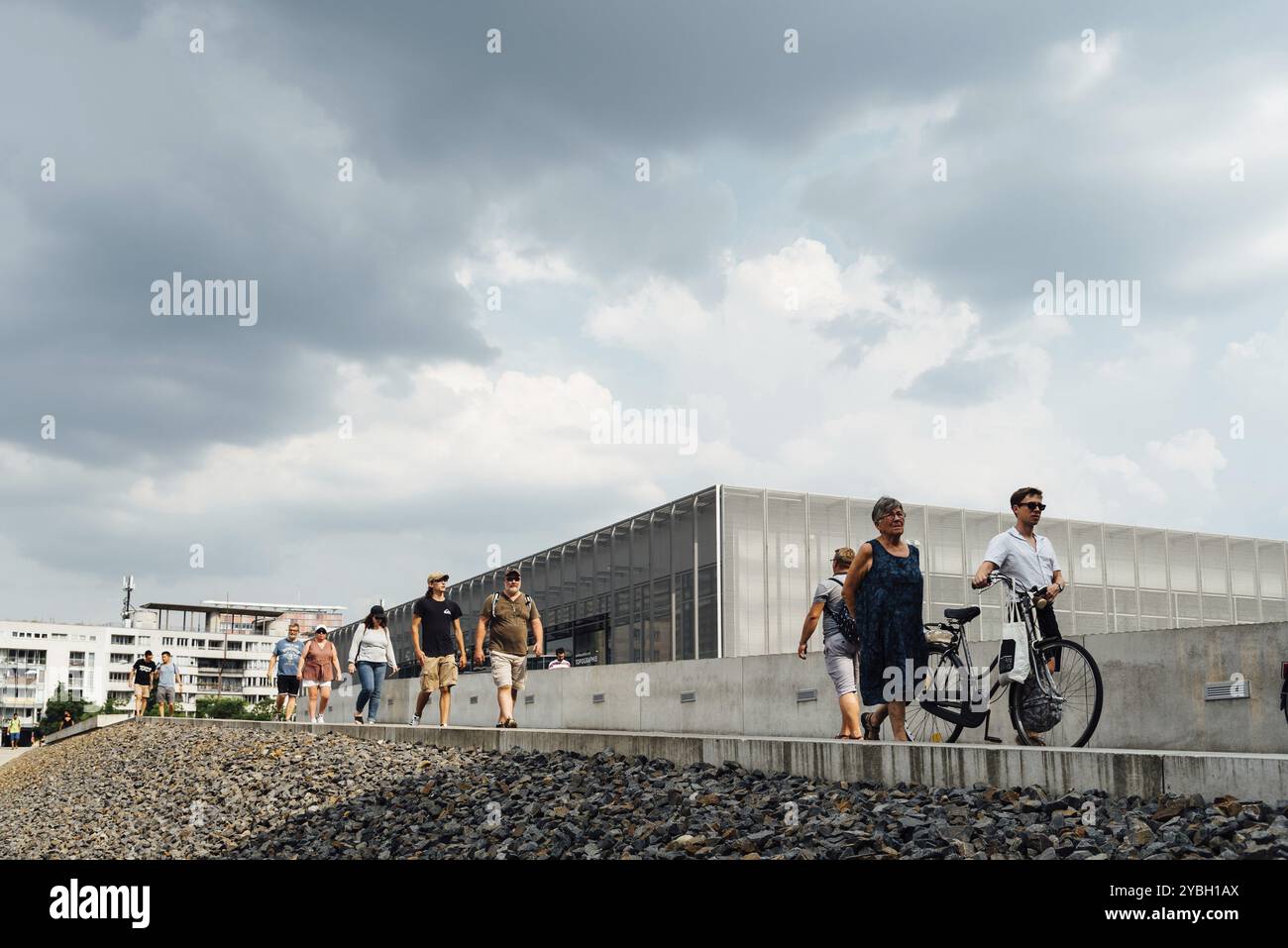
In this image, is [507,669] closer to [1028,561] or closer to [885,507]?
[885,507]

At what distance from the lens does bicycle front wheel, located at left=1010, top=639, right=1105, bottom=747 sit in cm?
757

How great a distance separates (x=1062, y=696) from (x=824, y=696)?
4641mm

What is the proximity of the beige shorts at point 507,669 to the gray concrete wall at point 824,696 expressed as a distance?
2436 mm

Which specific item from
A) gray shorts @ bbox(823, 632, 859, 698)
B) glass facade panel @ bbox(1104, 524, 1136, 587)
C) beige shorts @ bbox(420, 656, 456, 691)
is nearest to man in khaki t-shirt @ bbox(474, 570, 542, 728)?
beige shorts @ bbox(420, 656, 456, 691)

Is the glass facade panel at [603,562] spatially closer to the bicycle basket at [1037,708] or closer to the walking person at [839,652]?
the walking person at [839,652]

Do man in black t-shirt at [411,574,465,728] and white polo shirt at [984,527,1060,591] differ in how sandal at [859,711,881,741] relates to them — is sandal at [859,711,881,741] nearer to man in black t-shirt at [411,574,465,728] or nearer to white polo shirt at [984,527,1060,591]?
white polo shirt at [984,527,1060,591]

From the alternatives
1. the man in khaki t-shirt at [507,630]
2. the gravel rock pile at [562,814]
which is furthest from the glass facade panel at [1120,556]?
the man in khaki t-shirt at [507,630]

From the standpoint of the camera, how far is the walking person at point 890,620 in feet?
26.9

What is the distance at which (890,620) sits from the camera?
8234mm

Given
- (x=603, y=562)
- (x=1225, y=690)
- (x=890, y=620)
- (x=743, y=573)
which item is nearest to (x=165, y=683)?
(x=743, y=573)

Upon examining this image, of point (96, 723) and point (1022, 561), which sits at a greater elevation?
point (1022, 561)
